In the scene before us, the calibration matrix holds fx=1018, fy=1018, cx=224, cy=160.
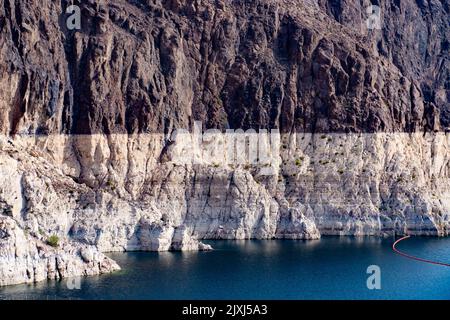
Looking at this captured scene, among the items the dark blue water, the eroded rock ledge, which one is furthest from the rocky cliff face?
the dark blue water

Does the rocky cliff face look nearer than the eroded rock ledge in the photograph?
No

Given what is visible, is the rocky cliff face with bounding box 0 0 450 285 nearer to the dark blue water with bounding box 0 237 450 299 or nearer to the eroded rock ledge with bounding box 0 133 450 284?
the eroded rock ledge with bounding box 0 133 450 284

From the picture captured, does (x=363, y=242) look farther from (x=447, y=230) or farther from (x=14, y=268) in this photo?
(x=14, y=268)

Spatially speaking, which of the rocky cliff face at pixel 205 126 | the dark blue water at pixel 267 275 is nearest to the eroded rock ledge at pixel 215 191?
the rocky cliff face at pixel 205 126

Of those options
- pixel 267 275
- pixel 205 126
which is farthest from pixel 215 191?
pixel 267 275

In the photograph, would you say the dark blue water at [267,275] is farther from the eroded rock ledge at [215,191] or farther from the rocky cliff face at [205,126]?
the rocky cliff face at [205,126]

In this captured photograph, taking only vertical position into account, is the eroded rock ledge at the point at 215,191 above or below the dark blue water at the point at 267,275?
above

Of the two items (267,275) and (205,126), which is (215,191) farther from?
(267,275)
